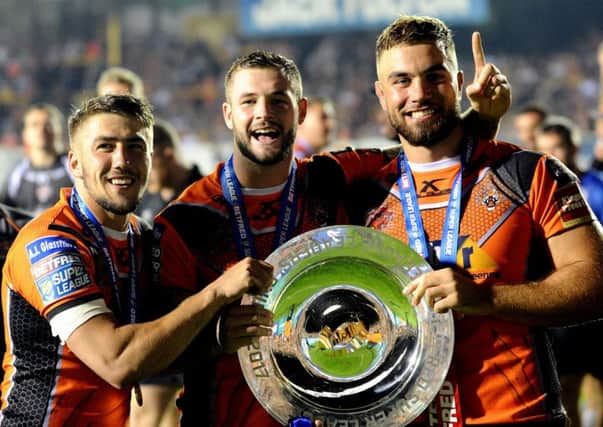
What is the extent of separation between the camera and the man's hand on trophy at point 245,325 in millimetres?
2404

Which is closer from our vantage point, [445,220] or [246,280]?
[246,280]

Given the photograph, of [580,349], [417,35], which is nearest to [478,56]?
[417,35]

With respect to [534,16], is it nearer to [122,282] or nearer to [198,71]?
[198,71]

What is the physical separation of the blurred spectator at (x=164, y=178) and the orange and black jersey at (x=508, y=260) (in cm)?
322

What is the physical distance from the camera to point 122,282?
Result: 2771 mm

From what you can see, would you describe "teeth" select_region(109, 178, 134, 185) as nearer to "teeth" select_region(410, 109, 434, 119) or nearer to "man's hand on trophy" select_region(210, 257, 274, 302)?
"man's hand on trophy" select_region(210, 257, 274, 302)

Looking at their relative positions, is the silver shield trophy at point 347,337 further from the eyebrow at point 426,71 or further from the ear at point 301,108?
the ear at point 301,108

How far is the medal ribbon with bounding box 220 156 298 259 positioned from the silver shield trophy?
30 centimetres

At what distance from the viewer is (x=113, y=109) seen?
9.44 ft

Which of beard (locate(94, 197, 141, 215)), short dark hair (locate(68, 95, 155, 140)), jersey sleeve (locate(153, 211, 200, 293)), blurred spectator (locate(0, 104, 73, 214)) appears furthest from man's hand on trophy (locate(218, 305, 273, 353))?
blurred spectator (locate(0, 104, 73, 214))

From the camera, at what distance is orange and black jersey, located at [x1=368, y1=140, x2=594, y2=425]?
2572 millimetres

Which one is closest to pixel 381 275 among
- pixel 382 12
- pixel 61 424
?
pixel 61 424

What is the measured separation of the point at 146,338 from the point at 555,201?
3.97 feet

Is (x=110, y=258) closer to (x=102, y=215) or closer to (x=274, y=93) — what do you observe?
(x=102, y=215)
